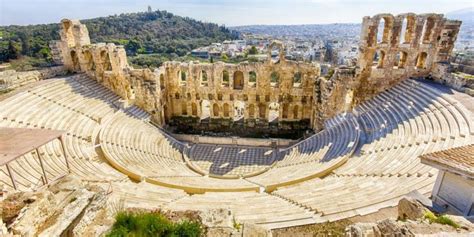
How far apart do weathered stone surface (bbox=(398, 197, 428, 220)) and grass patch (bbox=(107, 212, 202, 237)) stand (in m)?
5.86

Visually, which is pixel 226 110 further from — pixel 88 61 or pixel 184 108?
pixel 88 61

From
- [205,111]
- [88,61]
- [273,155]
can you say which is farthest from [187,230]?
[88,61]

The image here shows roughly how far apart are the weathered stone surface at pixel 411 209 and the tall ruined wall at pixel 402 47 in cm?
1577

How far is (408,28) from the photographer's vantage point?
66.4 ft

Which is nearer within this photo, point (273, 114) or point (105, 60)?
point (105, 60)

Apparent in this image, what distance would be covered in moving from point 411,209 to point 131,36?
10161cm

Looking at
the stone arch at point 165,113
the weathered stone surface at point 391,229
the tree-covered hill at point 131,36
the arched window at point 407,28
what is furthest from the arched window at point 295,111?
the tree-covered hill at point 131,36

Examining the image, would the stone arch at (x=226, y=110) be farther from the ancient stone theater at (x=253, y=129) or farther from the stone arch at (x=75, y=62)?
the stone arch at (x=75, y=62)

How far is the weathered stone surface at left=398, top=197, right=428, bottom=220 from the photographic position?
22.8ft

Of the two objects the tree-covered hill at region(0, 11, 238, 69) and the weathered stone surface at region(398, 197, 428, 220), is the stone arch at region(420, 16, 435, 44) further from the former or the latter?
the tree-covered hill at region(0, 11, 238, 69)

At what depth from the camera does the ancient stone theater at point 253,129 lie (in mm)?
10805

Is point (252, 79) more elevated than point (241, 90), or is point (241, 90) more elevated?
point (241, 90)

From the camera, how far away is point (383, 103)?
19531mm

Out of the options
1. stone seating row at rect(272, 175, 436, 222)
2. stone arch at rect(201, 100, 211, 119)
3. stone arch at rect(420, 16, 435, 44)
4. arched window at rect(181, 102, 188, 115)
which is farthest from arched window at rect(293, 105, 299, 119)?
stone seating row at rect(272, 175, 436, 222)
